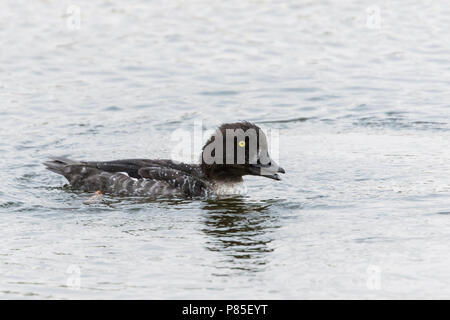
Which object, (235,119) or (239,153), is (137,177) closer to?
(239,153)

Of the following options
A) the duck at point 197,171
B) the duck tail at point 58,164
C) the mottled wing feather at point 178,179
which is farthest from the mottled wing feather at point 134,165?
the duck tail at point 58,164

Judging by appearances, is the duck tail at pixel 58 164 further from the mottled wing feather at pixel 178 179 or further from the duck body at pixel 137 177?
the mottled wing feather at pixel 178 179

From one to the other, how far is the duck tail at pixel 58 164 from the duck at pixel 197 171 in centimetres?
6

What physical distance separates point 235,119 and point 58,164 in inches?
161

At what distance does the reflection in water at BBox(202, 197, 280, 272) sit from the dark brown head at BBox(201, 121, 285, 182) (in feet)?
1.28

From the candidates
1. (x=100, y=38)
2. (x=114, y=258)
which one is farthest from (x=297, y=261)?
(x=100, y=38)

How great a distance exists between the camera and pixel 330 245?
1070 cm

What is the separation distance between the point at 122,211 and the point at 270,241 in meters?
2.38

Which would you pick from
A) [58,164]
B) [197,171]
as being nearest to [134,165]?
[197,171]

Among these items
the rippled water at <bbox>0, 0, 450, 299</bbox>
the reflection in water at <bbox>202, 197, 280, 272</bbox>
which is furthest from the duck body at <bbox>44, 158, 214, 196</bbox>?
the reflection in water at <bbox>202, 197, 280, 272</bbox>

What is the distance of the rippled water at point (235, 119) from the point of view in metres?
9.94

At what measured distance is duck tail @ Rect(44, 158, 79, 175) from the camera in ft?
45.0
